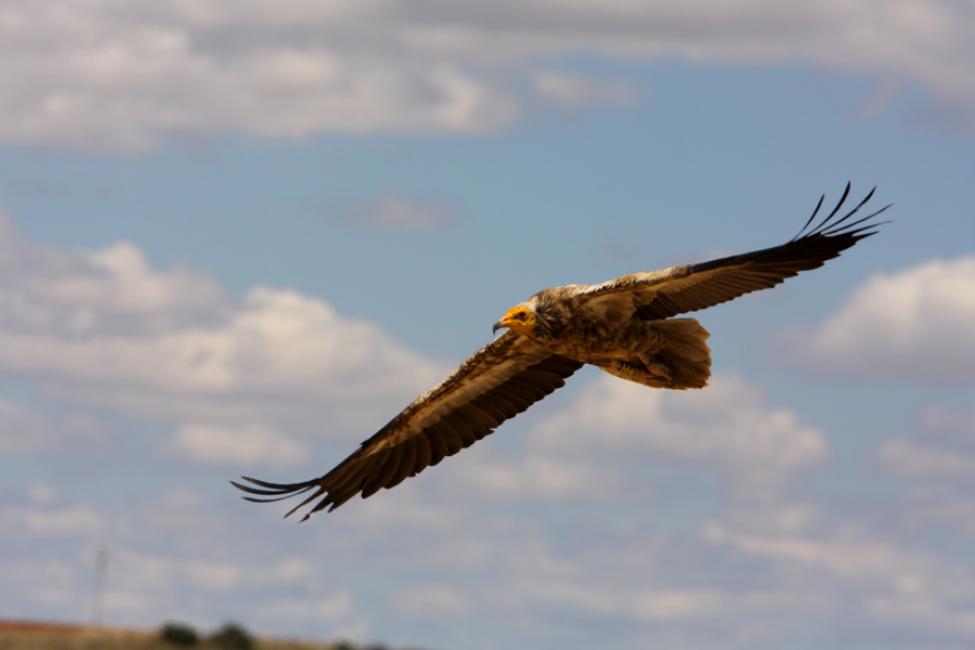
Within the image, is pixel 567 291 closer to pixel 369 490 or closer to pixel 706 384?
pixel 706 384

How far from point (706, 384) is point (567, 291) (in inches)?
82.0

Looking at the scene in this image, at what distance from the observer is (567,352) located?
2370cm

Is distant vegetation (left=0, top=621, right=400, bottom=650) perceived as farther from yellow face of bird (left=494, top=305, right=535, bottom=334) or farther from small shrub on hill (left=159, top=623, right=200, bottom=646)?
yellow face of bird (left=494, top=305, right=535, bottom=334)

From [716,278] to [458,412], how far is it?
4865 millimetres

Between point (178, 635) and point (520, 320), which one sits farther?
point (178, 635)

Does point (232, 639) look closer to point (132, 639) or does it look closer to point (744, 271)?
point (132, 639)

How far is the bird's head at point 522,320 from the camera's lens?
23.0m

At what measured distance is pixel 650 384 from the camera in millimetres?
24188

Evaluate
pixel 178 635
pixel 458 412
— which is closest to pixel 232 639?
pixel 178 635

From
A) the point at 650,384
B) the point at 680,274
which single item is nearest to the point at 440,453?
the point at 650,384

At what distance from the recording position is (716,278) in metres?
23.0

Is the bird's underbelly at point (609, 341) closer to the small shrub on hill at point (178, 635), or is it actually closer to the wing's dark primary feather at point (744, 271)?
the wing's dark primary feather at point (744, 271)

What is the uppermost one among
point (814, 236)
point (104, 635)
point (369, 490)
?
point (104, 635)

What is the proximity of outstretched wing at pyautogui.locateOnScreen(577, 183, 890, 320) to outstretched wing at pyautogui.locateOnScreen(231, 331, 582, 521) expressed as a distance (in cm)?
251
